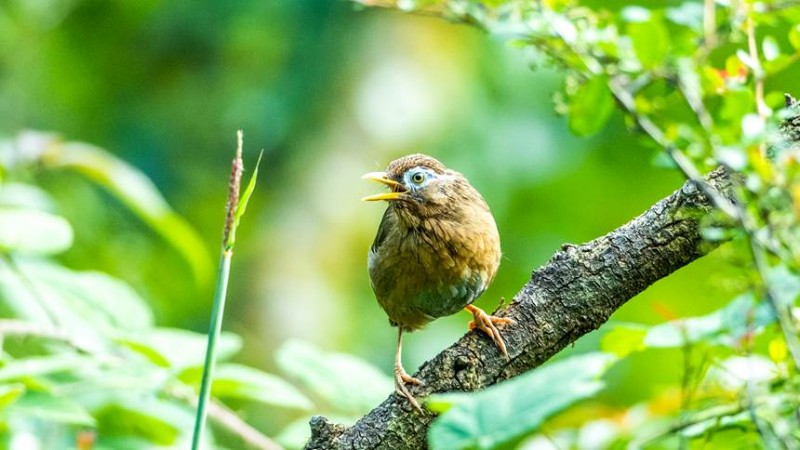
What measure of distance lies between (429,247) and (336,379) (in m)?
0.76

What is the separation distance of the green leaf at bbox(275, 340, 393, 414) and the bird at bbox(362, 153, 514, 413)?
39 cm

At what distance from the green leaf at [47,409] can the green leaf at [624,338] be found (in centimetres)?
131

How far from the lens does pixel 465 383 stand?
98.7 inches

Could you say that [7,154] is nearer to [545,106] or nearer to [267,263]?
[267,263]

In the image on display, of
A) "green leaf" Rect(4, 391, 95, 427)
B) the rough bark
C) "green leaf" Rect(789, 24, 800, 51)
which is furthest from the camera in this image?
"green leaf" Rect(4, 391, 95, 427)

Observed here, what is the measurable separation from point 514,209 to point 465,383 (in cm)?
698

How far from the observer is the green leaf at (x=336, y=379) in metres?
3.11

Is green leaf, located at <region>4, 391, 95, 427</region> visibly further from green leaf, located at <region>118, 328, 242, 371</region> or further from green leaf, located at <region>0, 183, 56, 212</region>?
green leaf, located at <region>0, 183, 56, 212</region>

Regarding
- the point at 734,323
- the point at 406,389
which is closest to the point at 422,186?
the point at 406,389

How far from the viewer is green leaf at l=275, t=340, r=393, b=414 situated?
3.11m

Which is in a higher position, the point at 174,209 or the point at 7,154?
the point at 174,209

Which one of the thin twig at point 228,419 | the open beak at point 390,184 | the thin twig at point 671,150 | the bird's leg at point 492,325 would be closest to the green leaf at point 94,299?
the thin twig at point 228,419

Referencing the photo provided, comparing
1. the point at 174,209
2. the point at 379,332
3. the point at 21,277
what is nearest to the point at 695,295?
the point at 379,332

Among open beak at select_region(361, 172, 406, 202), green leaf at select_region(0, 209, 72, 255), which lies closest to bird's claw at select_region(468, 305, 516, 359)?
open beak at select_region(361, 172, 406, 202)
